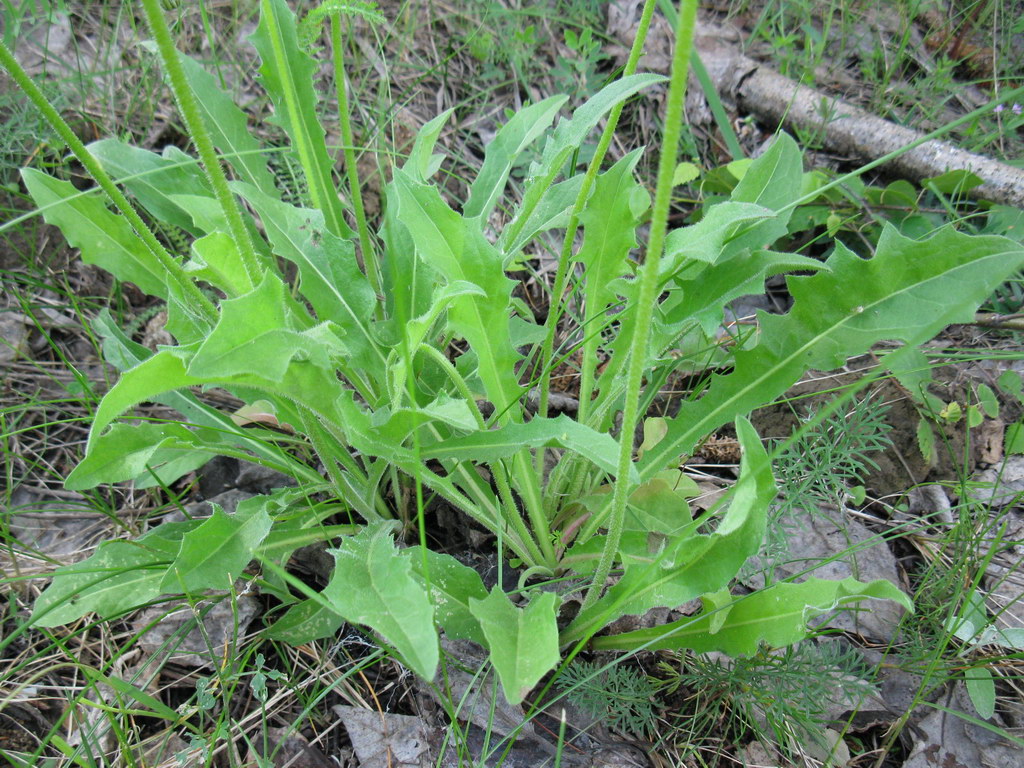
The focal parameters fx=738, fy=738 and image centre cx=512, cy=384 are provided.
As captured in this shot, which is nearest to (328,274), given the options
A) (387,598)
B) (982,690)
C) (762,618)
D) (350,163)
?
(350,163)

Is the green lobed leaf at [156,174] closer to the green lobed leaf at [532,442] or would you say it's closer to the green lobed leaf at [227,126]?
the green lobed leaf at [227,126]

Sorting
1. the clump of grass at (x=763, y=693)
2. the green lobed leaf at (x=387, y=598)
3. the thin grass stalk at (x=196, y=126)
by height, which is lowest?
the clump of grass at (x=763, y=693)

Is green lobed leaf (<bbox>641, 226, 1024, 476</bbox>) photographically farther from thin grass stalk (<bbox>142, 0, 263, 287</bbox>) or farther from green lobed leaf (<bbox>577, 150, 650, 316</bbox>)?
thin grass stalk (<bbox>142, 0, 263, 287</bbox>)

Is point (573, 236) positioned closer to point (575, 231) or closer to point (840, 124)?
point (575, 231)

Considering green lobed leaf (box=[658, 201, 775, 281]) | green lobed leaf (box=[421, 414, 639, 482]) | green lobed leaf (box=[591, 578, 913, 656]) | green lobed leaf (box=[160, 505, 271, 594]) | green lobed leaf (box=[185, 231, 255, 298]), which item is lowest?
green lobed leaf (box=[591, 578, 913, 656])

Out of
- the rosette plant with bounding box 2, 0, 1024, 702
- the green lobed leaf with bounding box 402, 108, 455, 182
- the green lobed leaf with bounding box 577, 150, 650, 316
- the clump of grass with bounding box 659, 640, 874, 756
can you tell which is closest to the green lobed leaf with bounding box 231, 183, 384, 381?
the rosette plant with bounding box 2, 0, 1024, 702

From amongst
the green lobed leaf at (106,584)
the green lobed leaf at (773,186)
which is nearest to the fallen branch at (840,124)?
the green lobed leaf at (773,186)
